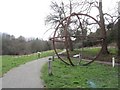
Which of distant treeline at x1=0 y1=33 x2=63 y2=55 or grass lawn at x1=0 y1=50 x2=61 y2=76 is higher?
distant treeline at x1=0 y1=33 x2=63 y2=55

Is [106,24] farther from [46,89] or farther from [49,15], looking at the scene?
[46,89]

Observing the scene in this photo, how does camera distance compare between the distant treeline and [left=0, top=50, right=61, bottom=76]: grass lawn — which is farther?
the distant treeline

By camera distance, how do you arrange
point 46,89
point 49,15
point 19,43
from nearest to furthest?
point 46,89
point 49,15
point 19,43

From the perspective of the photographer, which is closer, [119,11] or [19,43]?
[119,11]

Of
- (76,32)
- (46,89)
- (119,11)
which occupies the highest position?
(119,11)

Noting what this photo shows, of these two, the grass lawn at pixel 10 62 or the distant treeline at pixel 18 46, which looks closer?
the grass lawn at pixel 10 62

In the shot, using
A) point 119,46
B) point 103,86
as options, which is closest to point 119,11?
point 119,46

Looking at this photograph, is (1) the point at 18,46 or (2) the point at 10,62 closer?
(2) the point at 10,62

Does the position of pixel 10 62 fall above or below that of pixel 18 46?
below

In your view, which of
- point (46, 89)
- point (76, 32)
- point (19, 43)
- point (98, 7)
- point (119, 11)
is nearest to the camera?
point (46, 89)

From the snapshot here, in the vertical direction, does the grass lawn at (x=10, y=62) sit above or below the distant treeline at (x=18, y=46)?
below

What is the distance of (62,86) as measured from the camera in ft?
39.6

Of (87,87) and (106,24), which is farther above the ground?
(106,24)

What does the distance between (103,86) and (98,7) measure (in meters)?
26.5
